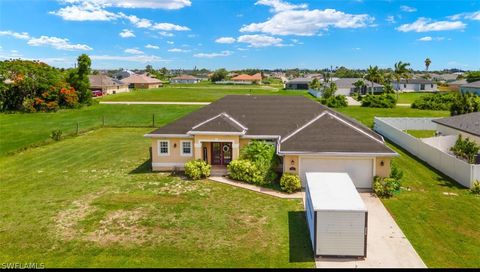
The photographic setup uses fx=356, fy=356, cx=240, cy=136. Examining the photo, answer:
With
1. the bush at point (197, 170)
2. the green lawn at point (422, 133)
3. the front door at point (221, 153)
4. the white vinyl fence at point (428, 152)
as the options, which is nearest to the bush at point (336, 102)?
the white vinyl fence at point (428, 152)

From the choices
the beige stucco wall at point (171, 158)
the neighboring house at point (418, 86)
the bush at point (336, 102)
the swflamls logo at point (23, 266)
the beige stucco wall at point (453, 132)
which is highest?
the neighboring house at point (418, 86)

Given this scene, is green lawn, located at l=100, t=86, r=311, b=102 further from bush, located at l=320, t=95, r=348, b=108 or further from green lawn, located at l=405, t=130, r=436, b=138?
green lawn, located at l=405, t=130, r=436, b=138

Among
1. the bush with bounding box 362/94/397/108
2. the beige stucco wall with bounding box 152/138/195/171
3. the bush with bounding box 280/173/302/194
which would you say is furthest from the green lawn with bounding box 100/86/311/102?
the bush with bounding box 280/173/302/194

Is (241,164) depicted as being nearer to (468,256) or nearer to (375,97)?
(468,256)

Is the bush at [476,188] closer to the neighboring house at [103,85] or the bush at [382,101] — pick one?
the bush at [382,101]

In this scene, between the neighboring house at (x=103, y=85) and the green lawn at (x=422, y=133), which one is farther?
the neighboring house at (x=103, y=85)

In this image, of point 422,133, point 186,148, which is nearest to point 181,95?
point 422,133

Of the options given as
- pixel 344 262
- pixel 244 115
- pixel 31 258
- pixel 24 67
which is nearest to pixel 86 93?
pixel 24 67
